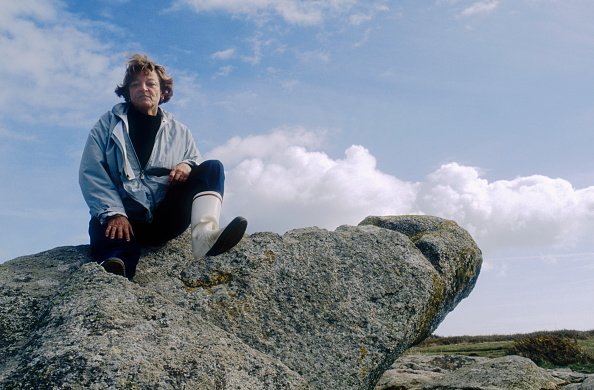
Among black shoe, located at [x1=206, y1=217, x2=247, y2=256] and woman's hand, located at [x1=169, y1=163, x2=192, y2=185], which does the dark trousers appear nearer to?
woman's hand, located at [x1=169, y1=163, x2=192, y2=185]

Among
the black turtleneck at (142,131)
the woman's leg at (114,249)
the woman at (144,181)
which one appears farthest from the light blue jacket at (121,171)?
the woman's leg at (114,249)

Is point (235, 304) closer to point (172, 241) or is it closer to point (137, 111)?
point (172, 241)

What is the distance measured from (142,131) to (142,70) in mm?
830

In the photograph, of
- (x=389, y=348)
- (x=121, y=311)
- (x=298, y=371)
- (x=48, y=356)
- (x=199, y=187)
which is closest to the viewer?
(x=48, y=356)

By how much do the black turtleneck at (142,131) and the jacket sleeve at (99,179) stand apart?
34 cm

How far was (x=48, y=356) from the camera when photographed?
189 inches

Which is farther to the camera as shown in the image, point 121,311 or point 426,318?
point 426,318

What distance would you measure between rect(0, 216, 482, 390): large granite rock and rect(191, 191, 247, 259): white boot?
0.17 m

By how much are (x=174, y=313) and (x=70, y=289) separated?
42.2 inches

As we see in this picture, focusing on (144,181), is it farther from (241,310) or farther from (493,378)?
(493,378)

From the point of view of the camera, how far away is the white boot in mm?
7012

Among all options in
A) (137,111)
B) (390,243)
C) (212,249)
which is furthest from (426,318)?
(137,111)

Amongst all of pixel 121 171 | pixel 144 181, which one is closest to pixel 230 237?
pixel 144 181

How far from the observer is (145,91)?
26.7 ft
